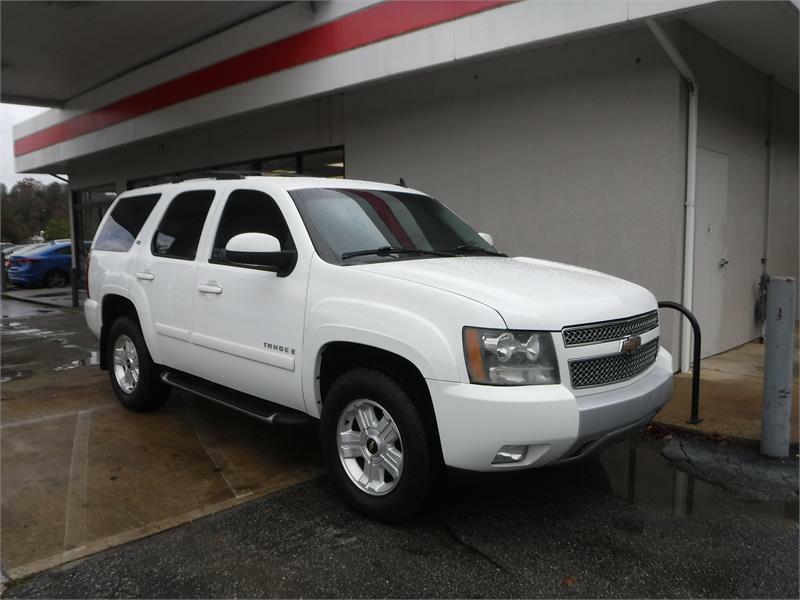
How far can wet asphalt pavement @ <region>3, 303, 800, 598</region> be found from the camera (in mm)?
3059

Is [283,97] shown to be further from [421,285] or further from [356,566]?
[356,566]

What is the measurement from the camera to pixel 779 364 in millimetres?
4688

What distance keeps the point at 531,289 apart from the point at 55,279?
2144cm

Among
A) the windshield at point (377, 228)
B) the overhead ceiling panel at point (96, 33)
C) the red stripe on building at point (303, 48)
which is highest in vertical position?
the overhead ceiling panel at point (96, 33)

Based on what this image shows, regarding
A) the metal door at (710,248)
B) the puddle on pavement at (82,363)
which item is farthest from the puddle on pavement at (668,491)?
the puddle on pavement at (82,363)

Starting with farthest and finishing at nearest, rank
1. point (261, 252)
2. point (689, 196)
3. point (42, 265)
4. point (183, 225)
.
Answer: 1. point (42, 265)
2. point (689, 196)
3. point (183, 225)
4. point (261, 252)

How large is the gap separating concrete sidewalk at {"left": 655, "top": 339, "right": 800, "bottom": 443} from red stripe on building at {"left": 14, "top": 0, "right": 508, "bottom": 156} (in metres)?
4.52

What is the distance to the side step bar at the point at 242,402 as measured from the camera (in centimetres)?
412

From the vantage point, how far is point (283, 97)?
32.0 feet

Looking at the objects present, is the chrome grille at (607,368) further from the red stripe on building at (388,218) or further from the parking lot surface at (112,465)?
the parking lot surface at (112,465)

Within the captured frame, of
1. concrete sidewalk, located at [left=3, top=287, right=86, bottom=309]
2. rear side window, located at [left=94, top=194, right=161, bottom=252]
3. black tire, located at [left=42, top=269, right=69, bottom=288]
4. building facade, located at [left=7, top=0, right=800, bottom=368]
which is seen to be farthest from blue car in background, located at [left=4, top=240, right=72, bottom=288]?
rear side window, located at [left=94, top=194, right=161, bottom=252]

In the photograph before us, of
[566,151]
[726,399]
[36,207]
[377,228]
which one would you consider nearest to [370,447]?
[377,228]

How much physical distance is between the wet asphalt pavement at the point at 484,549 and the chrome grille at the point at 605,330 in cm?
86

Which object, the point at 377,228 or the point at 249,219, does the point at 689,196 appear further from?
the point at 249,219
